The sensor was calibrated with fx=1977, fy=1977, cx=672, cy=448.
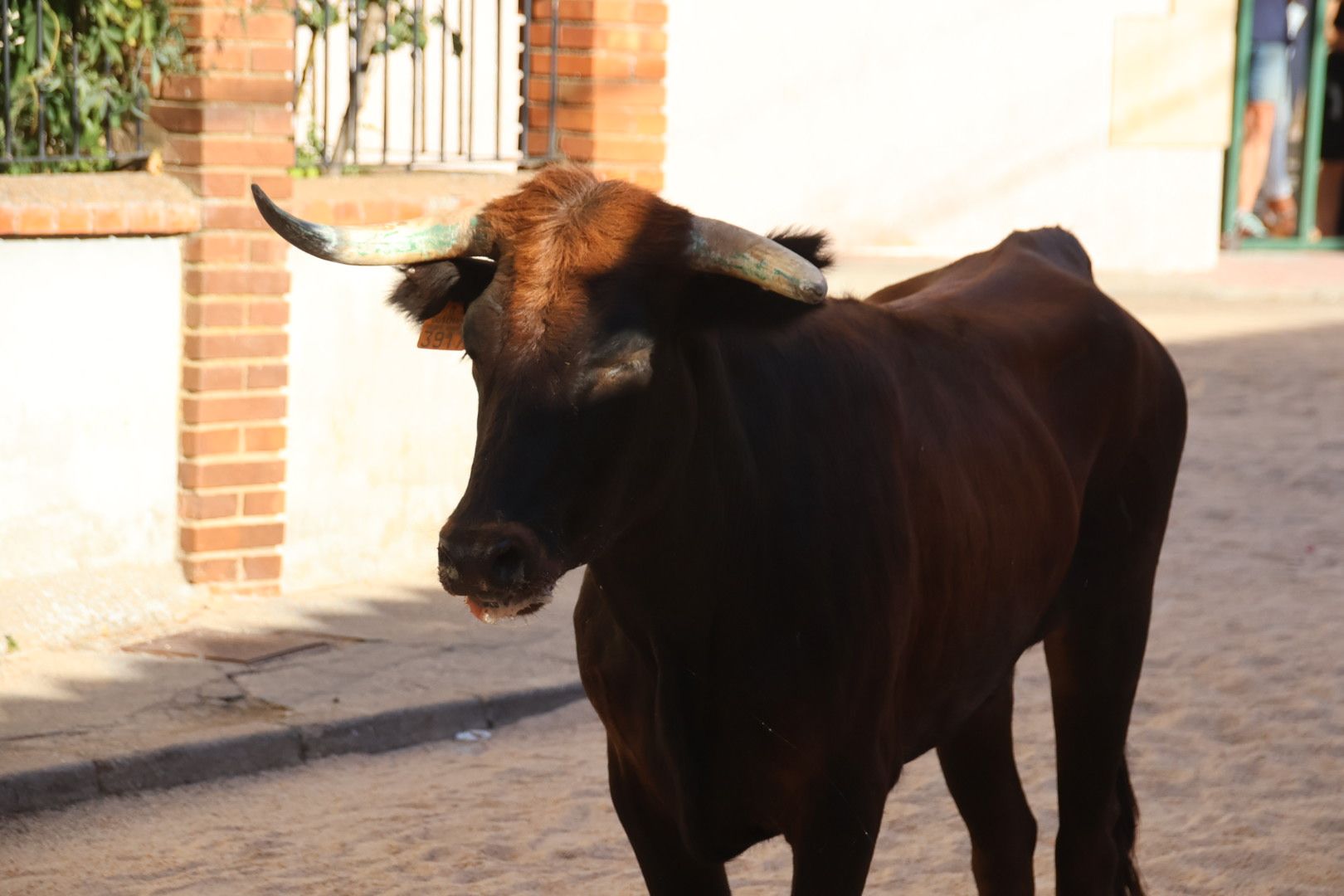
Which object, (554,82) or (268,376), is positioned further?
(554,82)

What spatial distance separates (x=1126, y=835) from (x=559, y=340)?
2267mm

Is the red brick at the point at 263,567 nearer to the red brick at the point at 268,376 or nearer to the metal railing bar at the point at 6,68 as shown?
the red brick at the point at 268,376

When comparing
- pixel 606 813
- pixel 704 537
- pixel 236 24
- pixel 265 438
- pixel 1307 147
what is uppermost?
pixel 236 24

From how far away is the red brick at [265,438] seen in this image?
724 cm

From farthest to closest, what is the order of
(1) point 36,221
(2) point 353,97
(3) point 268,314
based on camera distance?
(2) point 353,97 < (3) point 268,314 < (1) point 36,221

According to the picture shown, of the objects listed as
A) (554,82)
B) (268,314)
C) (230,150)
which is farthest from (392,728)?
(554,82)

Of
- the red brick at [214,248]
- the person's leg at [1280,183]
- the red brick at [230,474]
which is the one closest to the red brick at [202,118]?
the red brick at [214,248]

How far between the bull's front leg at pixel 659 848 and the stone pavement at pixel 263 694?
2.31 m

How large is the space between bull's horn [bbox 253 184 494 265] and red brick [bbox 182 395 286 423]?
12.2ft

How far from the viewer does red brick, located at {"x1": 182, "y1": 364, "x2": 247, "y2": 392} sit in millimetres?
7047

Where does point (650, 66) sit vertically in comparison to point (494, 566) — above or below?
above

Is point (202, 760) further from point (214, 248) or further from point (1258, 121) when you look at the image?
point (1258, 121)

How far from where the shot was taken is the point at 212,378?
7.09 metres

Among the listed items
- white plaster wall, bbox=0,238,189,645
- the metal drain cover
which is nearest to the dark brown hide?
the metal drain cover
